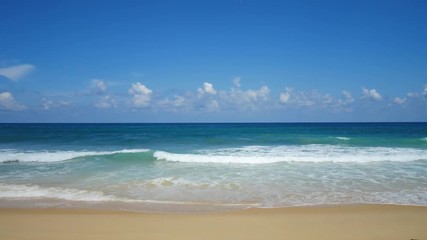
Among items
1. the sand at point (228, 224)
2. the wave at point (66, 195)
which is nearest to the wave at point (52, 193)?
the wave at point (66, 195)

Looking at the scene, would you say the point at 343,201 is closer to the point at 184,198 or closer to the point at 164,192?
the point at 184,198

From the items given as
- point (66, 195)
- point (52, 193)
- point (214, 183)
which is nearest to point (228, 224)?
point (214, 183)

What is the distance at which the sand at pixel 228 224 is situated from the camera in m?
5.37

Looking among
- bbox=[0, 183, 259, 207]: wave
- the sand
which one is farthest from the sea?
the sand

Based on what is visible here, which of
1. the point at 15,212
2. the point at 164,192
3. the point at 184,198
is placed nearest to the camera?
the point at 15,212

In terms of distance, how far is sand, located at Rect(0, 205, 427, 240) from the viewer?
537 cm

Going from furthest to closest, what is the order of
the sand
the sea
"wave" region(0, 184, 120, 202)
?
"wave" region(0, 184, 120, 202), the sea, the sand

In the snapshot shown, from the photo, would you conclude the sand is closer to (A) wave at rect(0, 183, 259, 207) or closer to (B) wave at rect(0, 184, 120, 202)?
(A) wave at rect(0, 183, 259, 207)

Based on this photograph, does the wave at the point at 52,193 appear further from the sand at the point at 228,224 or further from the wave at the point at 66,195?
the sand at the point at 228,224

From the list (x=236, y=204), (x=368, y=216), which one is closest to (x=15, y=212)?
(x=236, y=204)

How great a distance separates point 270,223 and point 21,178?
974cm

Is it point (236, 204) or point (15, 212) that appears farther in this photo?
point (236, 204)

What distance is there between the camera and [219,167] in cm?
1356

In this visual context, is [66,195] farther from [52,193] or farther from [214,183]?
[214,183]
